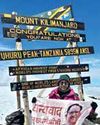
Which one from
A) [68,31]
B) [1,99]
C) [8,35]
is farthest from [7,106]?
[8,35]

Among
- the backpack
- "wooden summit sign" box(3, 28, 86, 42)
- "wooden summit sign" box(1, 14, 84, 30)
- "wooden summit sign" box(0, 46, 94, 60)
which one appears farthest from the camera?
"wooden summit sign" box(1, 14, 84, 30)

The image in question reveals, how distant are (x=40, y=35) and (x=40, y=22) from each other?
18.5 inches

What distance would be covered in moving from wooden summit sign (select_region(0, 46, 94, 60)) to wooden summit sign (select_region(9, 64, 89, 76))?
382mm

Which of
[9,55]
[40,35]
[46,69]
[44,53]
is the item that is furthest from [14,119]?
[40,35]

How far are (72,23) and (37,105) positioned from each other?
7531 millimetres

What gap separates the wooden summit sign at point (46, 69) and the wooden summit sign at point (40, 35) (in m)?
1.06

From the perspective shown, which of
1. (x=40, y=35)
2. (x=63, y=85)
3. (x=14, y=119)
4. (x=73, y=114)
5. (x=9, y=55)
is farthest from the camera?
(x=40, y=35)

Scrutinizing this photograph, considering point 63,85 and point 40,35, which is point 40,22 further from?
point 63,85

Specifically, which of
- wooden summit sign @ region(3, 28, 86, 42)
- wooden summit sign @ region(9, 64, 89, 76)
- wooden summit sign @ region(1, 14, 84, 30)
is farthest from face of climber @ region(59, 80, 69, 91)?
wooden summit sign @ region(1, 14, 84, 30)

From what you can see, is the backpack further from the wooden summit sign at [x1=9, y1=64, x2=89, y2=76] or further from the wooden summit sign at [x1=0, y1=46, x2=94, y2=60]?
the wooden summit sign at [x1=0, y1=46, x2=94, y2=60]

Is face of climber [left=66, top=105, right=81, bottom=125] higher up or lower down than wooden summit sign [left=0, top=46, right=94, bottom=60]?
lower down

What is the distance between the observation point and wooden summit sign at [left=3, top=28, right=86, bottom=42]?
14.1 metres

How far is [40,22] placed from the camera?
15219 mm

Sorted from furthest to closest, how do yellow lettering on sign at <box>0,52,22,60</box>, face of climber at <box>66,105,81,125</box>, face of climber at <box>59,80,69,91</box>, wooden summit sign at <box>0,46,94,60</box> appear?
1. wooden summit sign at <box>0,46,94,60</box>
2. yellow lettering on sign at <box>0,52,22,60</box>
3. face of climber at <box>59,80,69,91</box>
4. face of climber at <box>66,105,81,125</box>
